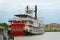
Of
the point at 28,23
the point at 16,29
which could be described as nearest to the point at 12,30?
the point at 16,29

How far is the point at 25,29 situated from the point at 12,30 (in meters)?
1.90

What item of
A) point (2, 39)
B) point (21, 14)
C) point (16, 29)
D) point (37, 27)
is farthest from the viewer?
point (37, 27)

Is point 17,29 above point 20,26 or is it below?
below

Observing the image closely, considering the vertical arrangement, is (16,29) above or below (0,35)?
below

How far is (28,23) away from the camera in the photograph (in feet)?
118

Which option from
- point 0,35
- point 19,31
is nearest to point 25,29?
point 19,31

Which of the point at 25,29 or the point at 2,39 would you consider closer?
the point at 2,39

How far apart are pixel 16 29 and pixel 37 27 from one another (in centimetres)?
909

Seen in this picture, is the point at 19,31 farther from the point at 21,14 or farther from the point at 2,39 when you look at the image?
the point at 2,39

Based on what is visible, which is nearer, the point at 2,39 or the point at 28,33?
the point at 2,39

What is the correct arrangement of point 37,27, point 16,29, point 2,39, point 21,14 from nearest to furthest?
point 2,39
point 16,29
point 21,14
point 37,27

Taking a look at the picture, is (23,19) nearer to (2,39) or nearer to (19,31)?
(19,31)

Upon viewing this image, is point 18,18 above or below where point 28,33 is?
above

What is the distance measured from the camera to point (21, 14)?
36.4 meters
